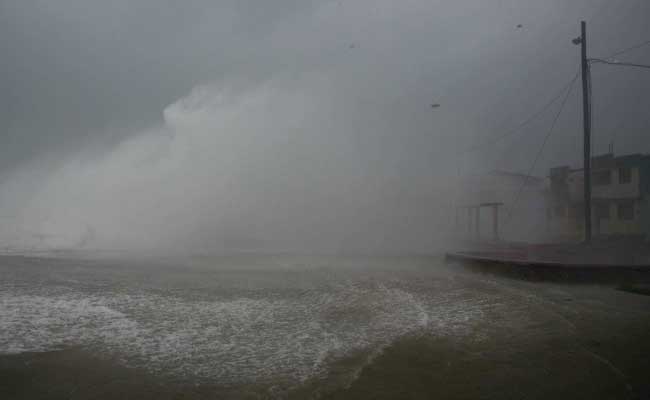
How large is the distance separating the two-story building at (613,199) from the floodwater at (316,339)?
19.4m

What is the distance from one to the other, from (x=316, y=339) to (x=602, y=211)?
28549 mm

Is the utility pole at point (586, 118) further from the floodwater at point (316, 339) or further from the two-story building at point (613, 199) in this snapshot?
the two-story building at point (613, 199)

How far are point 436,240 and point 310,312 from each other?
76.3ft

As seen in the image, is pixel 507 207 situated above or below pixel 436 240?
above

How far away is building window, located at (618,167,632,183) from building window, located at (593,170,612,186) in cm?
70

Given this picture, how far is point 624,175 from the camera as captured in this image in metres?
26.8

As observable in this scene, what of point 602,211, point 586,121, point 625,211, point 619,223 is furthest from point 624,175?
point 586,121

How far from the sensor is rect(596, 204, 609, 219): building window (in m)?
27.5

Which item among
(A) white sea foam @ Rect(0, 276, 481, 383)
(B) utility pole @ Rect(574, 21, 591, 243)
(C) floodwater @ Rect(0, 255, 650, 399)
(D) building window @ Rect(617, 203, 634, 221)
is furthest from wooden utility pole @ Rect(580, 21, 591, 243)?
(D) building window @ Rect(617, 203, 634, 221)

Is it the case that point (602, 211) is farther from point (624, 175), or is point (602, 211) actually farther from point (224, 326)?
point (224, 326)

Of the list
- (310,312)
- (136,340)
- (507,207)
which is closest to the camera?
(136,340)

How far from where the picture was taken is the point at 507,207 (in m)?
37.4

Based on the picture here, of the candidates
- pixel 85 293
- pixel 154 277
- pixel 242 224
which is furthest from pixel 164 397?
pixel 242 224

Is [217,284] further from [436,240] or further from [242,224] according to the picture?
[436,240]
